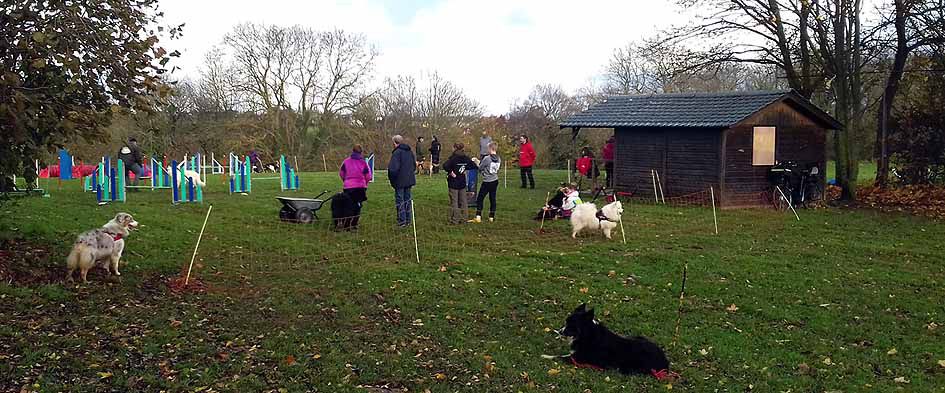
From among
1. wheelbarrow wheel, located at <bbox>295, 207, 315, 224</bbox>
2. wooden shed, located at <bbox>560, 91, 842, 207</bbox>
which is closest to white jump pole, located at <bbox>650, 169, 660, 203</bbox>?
wooden shed, located at <bbox>560, 91, 842, 207</bbox>

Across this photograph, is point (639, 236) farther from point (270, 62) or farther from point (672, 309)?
point (270, 62)

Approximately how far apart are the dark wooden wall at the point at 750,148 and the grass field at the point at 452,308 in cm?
422

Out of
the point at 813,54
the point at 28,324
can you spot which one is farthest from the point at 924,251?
the point at 28,324

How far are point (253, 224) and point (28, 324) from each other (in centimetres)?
669

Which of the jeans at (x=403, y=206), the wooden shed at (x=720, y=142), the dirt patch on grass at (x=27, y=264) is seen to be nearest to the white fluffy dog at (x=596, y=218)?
the jeans at (x=403, y=206)

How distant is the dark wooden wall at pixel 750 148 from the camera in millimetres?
17828

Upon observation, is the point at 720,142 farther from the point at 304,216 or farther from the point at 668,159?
the point at 304,216

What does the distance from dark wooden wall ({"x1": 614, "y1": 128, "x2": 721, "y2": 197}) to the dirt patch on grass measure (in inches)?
544

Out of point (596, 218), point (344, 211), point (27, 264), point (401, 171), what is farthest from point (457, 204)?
point (27, 264)

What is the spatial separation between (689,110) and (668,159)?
4.41ft

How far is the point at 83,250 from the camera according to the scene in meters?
8.20

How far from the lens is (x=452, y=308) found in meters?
8.10

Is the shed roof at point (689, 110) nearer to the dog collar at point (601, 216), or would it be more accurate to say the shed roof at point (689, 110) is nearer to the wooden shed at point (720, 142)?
the wooden shed at point (720, 142)

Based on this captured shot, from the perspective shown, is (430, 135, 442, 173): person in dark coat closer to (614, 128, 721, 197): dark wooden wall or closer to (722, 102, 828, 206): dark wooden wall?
(614, 128, 721, 197): dark wooden wall
